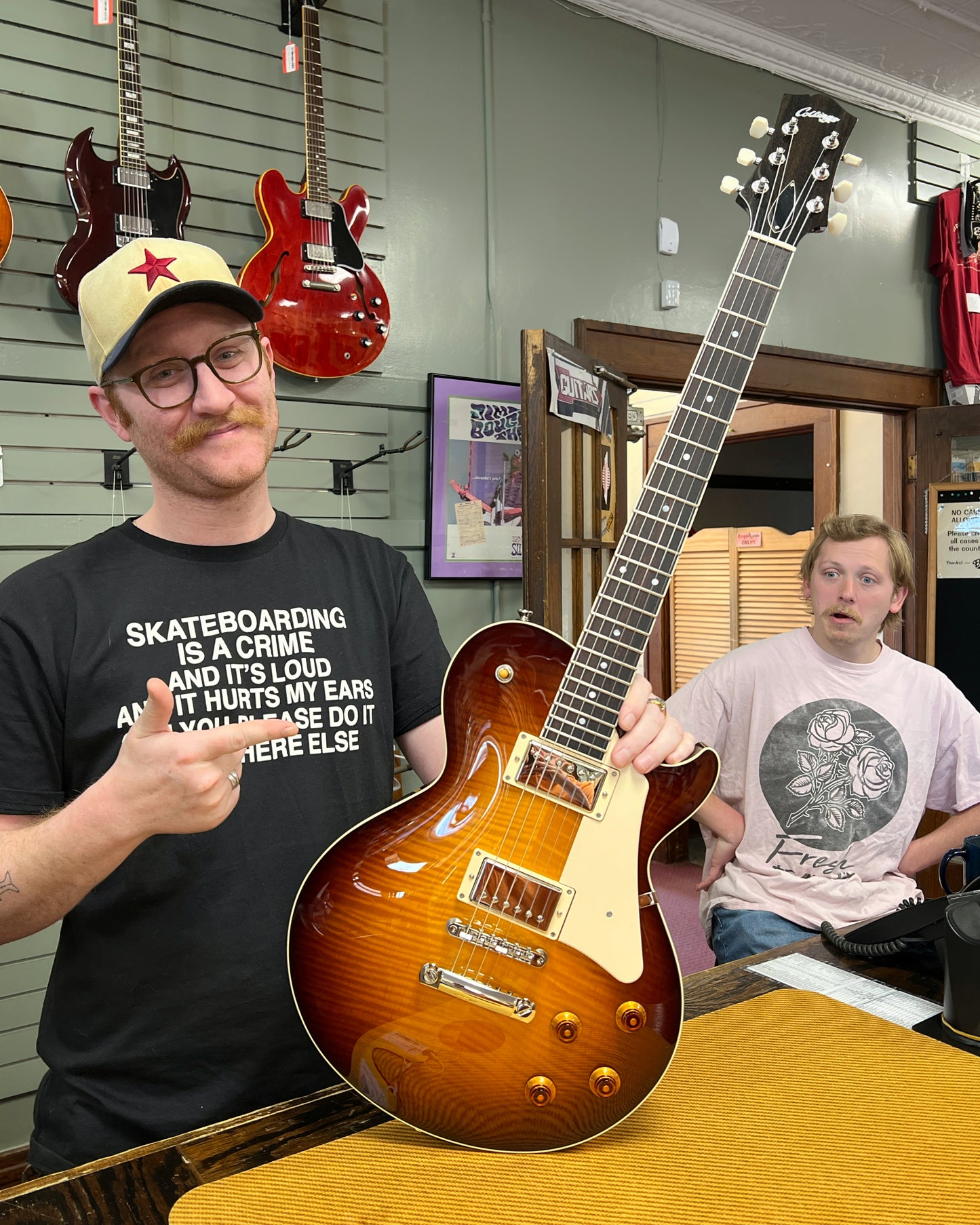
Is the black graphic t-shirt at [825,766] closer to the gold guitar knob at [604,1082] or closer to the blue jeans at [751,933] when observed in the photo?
the blue jeans at [751,933]

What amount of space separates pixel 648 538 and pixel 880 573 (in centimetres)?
139

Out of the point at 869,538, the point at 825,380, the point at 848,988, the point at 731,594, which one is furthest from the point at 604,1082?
the point at 731,594

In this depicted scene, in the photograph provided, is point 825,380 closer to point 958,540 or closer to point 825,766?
point 958,540

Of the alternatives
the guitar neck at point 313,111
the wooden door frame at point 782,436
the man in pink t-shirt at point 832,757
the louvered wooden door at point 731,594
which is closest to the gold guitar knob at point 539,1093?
the man in pink t-shirt at point 832,757

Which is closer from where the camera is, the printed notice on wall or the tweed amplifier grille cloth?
the tweed amplifier grille cloth

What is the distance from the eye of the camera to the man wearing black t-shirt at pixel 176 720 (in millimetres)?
1038

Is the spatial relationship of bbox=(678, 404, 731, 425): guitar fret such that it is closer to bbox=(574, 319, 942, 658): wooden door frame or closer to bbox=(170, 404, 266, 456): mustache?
bbox=(170, 404, 266, 456): mustache

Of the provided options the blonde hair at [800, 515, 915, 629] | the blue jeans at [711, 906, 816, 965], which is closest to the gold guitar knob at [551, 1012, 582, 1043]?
the blue jeans at [711, 906, 816, 965]

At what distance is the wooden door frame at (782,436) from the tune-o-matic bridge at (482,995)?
12.6ft

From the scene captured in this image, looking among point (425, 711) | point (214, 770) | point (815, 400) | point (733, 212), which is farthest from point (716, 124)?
point (214, 770)

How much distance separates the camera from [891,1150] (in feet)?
2.65

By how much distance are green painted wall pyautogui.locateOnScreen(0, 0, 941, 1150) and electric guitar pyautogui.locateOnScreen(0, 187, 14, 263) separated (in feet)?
0.33

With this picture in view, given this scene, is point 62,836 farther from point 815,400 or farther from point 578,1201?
point 815,400

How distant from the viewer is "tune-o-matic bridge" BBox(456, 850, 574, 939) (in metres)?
0.87
